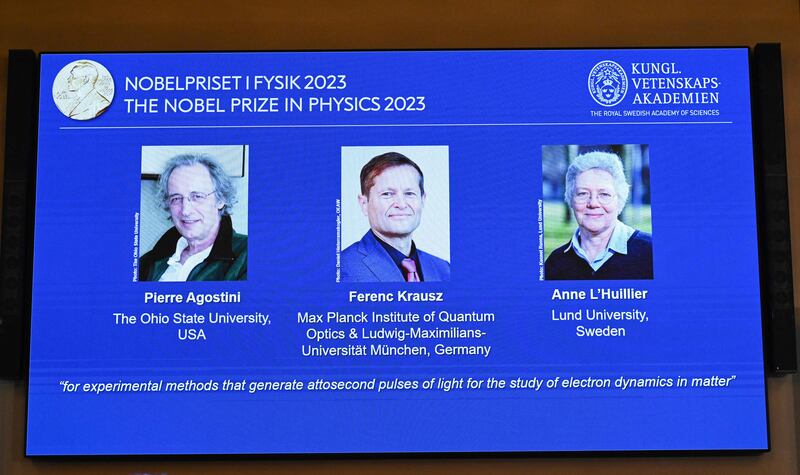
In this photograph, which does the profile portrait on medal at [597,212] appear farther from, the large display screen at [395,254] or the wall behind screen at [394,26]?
the wall behind screen at [394,26]

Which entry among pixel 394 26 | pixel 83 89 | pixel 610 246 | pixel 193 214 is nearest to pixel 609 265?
pixel 610 246

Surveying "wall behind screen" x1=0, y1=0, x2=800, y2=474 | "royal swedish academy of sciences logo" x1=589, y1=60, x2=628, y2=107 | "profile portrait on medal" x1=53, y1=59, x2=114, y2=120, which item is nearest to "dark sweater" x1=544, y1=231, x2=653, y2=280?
"royal swedish academy of sciences logo" x1=589, y1=60, x2=628, y2=107

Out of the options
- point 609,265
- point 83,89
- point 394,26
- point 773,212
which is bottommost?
point 609,265

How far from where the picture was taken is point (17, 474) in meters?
2.99

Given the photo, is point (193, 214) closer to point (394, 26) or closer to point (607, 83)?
point (394, 26)

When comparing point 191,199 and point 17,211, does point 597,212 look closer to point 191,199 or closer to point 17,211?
point 191,199

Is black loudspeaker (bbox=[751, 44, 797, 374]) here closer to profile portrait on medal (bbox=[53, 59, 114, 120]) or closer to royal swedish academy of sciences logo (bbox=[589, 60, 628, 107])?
royal swedish academy of sciences logo (bbox=[589, 60, 628, 107])

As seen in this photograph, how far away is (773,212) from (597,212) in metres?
0.60

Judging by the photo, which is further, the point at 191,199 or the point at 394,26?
the point at 394,26

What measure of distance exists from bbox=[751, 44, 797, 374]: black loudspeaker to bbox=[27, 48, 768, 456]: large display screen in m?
0.05

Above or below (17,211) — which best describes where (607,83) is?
above

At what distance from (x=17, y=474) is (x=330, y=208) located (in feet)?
4.66

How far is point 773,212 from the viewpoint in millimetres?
3004

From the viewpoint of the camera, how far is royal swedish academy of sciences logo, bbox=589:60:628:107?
10.1ft
